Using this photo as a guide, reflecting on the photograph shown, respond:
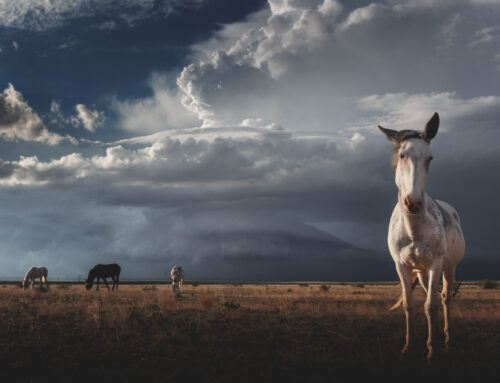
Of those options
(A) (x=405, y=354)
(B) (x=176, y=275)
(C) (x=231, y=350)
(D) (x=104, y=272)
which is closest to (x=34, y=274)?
(D) (x=104, y=272)

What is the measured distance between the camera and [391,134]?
662 cm

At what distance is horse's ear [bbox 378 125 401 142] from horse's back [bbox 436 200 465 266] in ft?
8.13

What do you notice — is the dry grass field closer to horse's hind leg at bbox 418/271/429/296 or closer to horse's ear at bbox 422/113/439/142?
horse's hind leg at bbox 418/271/429/296

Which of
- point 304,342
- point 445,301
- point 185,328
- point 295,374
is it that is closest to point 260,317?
point 185,328

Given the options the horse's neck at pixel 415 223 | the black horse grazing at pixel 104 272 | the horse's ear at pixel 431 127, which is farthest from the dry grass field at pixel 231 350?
the black horse grazing at pixel 104 272

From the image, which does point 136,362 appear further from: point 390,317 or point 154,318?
point 390,317

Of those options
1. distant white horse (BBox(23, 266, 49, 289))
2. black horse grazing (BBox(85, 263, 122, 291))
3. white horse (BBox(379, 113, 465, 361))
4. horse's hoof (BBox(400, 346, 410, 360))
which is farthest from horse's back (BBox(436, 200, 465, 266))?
distant white horse (BBox(23, 266, 49, 289))

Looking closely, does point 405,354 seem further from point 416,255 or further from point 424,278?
point 416,255

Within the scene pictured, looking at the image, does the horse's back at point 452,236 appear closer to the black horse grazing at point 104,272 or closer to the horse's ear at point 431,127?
the horse's ear at point 431,127

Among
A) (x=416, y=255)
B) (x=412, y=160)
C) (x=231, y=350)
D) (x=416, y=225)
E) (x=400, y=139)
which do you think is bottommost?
(x=231, y=350)

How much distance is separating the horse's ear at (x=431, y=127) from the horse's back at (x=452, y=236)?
2352 millimetres

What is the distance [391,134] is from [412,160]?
3.12ft

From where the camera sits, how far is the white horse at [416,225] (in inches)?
227

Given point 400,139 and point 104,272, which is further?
point 104,272
